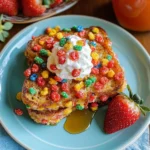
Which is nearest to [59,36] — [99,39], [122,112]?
[99,39]

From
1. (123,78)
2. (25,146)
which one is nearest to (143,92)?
(123,78)

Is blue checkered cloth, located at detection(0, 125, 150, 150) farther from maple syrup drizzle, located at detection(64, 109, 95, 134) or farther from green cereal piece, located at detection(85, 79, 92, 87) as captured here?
green cereal piece, located at detection(85, 79, 92, 87)

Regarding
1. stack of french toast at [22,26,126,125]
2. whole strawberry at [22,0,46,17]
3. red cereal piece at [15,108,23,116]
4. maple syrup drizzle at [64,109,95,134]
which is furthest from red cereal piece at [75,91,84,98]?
whole strawberry at [22,0,46,17]

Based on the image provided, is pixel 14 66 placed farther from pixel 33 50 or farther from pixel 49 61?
pixel 49 61

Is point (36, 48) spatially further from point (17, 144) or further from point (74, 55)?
point (17, 144)

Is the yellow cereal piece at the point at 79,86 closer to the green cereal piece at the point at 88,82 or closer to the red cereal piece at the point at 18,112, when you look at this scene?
the green cereal piece at the point at 88,82

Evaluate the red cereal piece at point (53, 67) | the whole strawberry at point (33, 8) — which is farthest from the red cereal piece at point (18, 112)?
the whole strawberry at point (33, 8)
